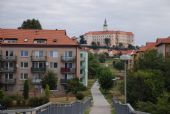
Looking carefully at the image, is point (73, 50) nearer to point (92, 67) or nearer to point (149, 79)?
point (149, 79)

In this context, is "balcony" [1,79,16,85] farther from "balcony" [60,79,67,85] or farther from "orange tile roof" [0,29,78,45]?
"balcony" [60,79,67,85]

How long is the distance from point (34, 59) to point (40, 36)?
4.75 metres

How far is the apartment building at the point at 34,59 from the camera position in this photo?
293 feet

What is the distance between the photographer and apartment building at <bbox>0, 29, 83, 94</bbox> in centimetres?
8938

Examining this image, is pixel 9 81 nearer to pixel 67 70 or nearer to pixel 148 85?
pixel 67 70

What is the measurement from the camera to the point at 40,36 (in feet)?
302

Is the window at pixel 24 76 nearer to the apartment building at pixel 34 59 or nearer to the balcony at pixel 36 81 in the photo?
the apartment building at pixel 34 59

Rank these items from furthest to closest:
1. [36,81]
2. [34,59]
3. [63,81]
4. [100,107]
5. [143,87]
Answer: [34,59], [63,81], [36,81], [143,87], [100,107]

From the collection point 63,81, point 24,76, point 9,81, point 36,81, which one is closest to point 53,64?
point 63,81

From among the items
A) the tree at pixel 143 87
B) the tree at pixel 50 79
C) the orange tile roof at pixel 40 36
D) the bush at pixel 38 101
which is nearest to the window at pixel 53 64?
the orange tile roof at pixel 40 36

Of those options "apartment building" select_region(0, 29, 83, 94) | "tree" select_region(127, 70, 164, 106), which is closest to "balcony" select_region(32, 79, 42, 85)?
"apartment building" select_region(0, 29, 83, 94)

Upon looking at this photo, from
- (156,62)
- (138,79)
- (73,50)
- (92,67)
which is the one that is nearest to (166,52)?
(73,50)

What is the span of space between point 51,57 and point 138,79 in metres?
31.1

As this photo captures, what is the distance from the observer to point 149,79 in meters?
62.4
